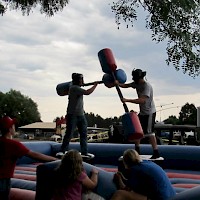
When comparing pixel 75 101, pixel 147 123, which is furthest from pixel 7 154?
pixel 75 101

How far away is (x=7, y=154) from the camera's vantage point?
4281mm

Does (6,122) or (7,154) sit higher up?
(6,122)

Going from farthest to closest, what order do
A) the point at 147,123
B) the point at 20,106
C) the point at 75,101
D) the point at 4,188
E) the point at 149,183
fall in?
the point at 20,106
the point at 75,101
the point at 147,123
the point at 4,188
the point at 149,183

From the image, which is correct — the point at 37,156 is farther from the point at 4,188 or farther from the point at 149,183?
the point at 149,183

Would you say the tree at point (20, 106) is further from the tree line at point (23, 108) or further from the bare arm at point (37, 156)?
the bare arm at point (37, 156)

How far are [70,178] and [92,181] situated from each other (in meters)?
0.32

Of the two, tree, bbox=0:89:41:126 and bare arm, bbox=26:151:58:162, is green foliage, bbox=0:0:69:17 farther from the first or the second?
tree, bbox=0:89:41:126

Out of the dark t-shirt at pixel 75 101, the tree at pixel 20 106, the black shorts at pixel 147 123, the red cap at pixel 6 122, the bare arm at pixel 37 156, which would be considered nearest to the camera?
the bare arm at pixel 37 156

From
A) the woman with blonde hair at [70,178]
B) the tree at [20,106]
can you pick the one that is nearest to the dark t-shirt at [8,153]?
the woman with blonde hair at [70,178]

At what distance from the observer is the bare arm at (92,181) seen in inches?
161

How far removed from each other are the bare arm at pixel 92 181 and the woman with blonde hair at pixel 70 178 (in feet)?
0.15

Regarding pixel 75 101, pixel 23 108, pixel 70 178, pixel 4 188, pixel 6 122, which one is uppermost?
pixel 23 108

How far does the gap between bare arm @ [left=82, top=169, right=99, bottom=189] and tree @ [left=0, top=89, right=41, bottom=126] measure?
58894 millimetres

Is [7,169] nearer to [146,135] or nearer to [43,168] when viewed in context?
[43,168]
